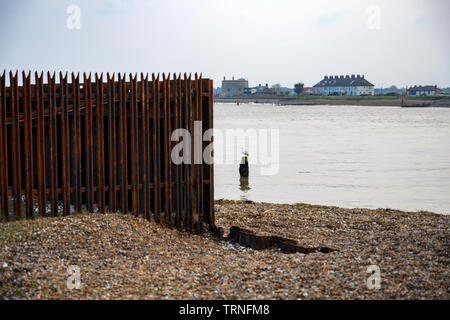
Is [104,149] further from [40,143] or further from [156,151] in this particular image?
[40,143]

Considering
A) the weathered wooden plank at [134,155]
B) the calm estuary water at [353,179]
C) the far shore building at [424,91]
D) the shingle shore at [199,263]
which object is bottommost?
the calm estuary water at [353,179]

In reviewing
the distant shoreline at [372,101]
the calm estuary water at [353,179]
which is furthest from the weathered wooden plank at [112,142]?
the distant shoreline at [372,101]

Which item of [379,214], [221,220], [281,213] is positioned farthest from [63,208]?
[379,214]

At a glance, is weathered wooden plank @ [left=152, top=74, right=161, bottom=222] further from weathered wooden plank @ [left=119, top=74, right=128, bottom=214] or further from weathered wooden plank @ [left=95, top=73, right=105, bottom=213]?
weathered wooden plank @ [left=95, top=73, right=105, bottom=213]

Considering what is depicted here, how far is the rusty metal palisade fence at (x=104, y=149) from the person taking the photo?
9.81 metres

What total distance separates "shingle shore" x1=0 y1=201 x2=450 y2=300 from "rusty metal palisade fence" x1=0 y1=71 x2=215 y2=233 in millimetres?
526

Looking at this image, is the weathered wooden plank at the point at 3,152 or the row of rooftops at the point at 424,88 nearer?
the weathered wooden plank at the point at 3,152

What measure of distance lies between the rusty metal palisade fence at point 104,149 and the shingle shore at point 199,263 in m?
0.53

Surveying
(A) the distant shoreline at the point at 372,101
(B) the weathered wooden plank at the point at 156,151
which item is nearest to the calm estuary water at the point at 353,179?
(B) the weathered wooden plank at the point at 156,151

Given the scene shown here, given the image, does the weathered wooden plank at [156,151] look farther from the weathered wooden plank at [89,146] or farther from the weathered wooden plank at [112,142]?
the weathered wooden plank at [89,146]

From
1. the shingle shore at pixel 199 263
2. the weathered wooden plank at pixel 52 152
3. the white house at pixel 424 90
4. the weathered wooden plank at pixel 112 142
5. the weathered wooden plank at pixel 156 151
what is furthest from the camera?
the white house at pixel 424 90

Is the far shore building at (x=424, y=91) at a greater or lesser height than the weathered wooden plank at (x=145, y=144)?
greater

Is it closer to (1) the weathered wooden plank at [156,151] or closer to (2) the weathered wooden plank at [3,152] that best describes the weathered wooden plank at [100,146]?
(1) the weathered wooden plank at [156,151]

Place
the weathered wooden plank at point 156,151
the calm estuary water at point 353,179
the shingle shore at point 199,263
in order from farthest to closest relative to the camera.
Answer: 1. the calm estuary water at point 353,179
2. the weathered wooden plank at point 156,151
3. the shingle shore at point 199,263
